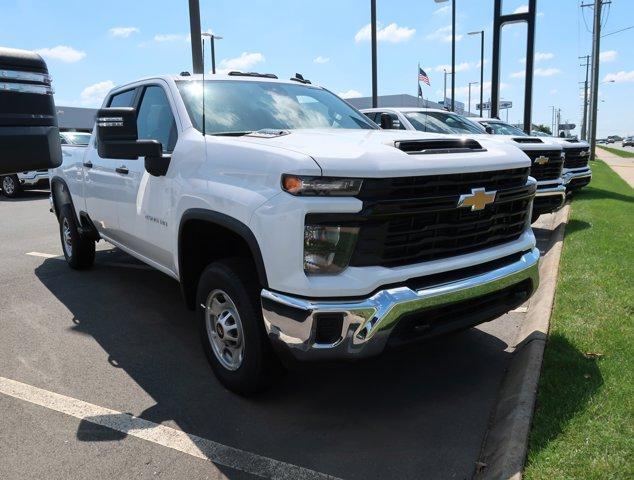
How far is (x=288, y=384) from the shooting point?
3.79 metres

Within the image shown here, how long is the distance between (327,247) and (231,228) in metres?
0.65

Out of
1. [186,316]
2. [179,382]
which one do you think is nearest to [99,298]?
[186,316]

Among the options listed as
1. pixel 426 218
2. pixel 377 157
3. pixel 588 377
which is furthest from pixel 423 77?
pixel 377 157

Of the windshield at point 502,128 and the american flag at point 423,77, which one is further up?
the american flag at point 423,77

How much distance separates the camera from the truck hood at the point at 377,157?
9.21 feet

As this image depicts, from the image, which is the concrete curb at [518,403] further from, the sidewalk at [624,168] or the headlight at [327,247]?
the sidewalk at [624,168]

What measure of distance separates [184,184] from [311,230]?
4.26ft

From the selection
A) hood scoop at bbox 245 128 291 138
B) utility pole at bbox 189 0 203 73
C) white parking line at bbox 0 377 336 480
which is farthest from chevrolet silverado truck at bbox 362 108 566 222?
white parking line at bbox 0 377 336 480

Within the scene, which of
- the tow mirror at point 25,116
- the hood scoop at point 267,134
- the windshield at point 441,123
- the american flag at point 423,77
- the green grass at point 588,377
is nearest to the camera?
the tow mirror at point 25,116

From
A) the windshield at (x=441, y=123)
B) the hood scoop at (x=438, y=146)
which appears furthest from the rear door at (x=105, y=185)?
the windshield at (x=441, y=123)

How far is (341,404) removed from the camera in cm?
353

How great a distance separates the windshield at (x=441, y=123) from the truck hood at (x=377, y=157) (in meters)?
5.59

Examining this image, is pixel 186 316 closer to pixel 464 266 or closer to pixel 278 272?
pixel 278 272

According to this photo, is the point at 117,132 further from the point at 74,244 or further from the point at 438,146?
the point at 74,244
